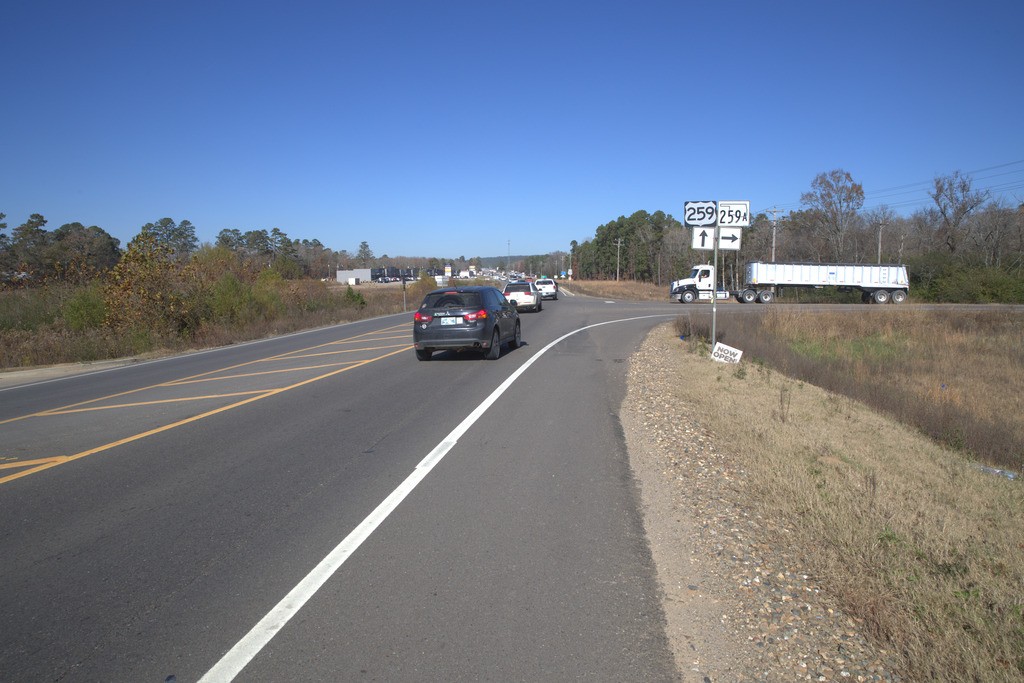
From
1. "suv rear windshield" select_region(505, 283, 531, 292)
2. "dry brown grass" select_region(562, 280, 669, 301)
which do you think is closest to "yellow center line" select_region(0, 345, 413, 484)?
"suv rear windshield" select_region(505, 283, 531, 292)

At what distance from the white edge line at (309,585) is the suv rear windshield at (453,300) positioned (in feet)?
24.9

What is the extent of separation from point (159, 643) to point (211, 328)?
81.9 ft

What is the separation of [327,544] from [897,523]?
459cm

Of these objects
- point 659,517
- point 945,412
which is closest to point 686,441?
point 659,517

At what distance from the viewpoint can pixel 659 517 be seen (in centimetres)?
559

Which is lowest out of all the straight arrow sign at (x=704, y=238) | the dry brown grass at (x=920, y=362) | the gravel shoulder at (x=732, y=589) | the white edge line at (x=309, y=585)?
the dry brown grass at (x=920, y=362)

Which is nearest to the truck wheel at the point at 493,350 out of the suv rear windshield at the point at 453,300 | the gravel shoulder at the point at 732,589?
the suv rear windshield at the point at 453,300

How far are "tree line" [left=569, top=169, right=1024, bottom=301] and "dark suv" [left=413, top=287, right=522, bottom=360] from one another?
38.8m

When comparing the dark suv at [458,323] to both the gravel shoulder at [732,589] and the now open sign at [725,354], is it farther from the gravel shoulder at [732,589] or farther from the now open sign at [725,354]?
the gravel shoulder at [732,589]

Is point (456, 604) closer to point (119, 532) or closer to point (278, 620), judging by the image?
point (278, 620)

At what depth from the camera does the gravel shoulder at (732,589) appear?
3453 millimetres

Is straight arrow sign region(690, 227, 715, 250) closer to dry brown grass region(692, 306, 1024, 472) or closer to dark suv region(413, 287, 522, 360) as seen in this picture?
dry brown grass region(692, 306, 1024, 472)

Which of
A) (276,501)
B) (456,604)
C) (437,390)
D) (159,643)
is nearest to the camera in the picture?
(159,643)

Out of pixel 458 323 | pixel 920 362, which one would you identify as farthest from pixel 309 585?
pixel 920 362
